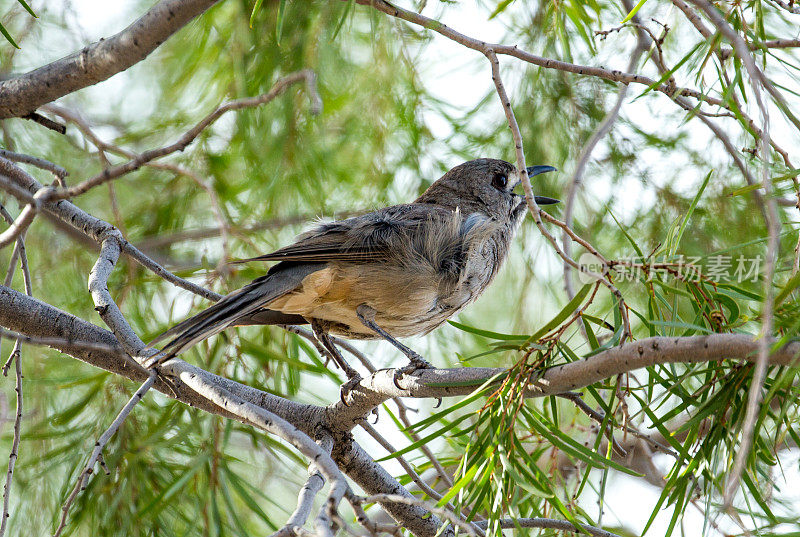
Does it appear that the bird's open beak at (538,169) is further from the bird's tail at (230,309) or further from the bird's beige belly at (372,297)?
the bird's tail at (230,309)

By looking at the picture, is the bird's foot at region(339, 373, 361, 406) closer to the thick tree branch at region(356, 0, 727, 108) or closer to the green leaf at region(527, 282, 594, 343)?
the green leaf at region(527, 282, 594, 343)

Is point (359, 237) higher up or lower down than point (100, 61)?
higher up

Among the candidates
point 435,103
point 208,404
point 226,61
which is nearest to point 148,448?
point 208,404

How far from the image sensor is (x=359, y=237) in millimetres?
3246

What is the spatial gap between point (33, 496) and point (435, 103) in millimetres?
2476

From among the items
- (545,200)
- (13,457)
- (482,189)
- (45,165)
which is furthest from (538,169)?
(13,457)

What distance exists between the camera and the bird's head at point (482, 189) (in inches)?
151

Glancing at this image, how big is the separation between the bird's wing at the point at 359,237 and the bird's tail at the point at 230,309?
75mm

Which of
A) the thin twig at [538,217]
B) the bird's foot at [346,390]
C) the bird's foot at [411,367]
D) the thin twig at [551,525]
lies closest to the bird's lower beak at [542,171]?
the bird's foot at [411,367]

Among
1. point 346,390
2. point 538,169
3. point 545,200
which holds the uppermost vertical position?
point 538,169

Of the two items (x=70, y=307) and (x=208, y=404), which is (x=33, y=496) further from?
(x=208, y=404)

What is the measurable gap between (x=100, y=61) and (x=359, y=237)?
4.24 feet

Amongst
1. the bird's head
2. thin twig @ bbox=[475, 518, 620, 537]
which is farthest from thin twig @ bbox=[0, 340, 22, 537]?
the bird's head

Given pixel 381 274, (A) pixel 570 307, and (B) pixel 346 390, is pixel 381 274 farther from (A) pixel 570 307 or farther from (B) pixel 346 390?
(A) pixel 570 307
